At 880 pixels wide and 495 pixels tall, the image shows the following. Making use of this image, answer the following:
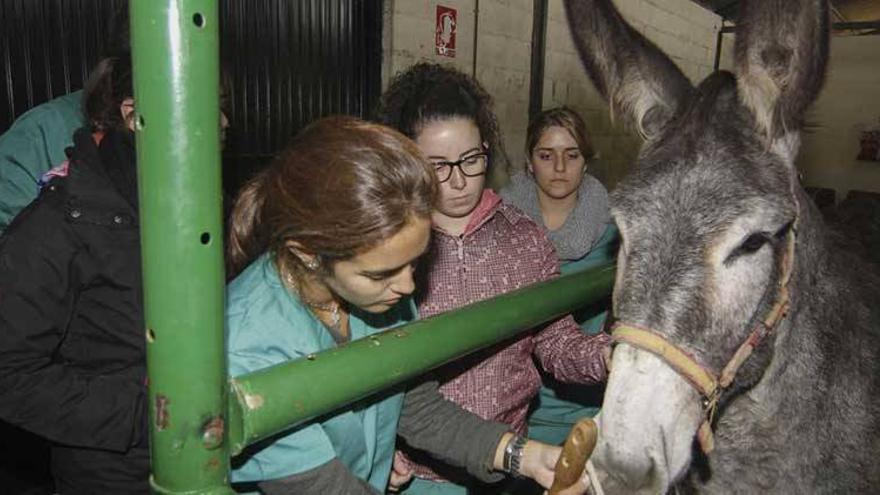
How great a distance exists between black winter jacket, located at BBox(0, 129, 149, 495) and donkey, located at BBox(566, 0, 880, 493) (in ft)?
4.28

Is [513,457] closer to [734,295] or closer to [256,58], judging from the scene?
[734,295]

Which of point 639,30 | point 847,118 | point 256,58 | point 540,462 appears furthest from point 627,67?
point 847,118

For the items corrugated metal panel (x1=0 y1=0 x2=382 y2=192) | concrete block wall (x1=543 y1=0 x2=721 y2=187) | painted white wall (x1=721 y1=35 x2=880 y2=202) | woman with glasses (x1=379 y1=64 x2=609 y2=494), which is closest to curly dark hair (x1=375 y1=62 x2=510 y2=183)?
woman with glasses (x1=379 y1=64 x2=609 y2=494)

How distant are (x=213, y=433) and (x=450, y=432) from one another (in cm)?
89

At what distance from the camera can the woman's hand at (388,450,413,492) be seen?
6.45 feet

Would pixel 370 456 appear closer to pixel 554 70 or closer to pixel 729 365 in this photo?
pixel 729 365

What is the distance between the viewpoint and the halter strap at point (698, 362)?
1.48 m

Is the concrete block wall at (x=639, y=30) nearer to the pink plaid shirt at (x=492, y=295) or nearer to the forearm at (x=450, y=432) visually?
the pink plaid shirt at (x=492, y=295)

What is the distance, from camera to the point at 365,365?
1147mm

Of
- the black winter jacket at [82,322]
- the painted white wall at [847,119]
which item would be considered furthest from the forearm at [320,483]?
the painted white wall at [847,119]

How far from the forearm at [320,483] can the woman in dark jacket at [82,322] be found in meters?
0.66

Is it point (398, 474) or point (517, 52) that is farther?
point (517, 52)

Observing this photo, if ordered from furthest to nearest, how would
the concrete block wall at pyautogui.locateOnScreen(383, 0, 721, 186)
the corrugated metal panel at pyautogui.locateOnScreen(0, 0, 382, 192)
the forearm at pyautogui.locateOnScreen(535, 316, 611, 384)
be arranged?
the concrete block wall at pyautogui.locateOnScreen(383, 0, 721, 186)
the corrugated metal panel at pyautogui.locateOnScreen(0, 0, 382, 192)
the forearm at pyautogui.locateOnScreen(535, 316, 611, 384)

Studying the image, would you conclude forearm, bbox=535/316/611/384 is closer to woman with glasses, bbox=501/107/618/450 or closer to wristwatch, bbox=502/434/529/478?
wristwatch, bbox=502/434/529/478
